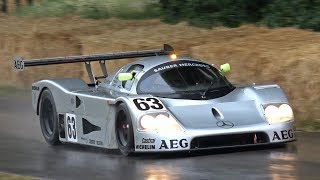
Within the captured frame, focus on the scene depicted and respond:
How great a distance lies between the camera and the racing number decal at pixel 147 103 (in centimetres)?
1154

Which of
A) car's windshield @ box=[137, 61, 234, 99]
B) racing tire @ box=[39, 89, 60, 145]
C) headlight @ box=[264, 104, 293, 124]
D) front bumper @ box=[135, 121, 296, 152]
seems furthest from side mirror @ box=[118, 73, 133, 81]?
headlight @ box=[264, 104, 293, 124]

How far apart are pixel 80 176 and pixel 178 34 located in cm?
909

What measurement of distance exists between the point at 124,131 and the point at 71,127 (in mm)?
1592

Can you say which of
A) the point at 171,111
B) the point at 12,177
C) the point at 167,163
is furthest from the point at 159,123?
the point at 12,177

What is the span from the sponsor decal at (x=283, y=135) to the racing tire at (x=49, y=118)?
11.5 feet

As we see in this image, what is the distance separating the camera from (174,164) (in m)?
11.0

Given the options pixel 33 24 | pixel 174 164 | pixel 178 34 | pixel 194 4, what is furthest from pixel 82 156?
pixel 33 24

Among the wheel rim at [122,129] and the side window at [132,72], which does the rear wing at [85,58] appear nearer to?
the side window at [132,72]

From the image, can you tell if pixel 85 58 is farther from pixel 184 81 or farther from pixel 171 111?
pixel 171 111

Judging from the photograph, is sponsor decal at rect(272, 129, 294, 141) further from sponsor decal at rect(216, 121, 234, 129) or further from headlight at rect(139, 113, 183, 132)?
headlight at rect(139, 113, 183, 132)

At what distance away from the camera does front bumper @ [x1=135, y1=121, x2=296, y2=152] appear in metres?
11.3

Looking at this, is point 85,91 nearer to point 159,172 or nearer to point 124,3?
point 159,172

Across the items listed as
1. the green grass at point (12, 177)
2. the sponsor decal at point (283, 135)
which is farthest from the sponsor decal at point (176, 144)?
the green grass at point (12, 177)

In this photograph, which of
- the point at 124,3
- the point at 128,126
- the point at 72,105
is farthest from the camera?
the point at 124,3
